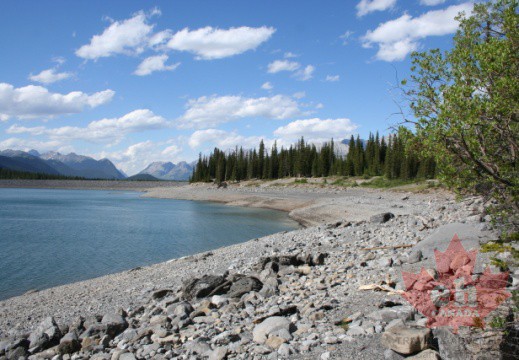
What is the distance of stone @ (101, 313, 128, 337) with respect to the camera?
33.8 feet

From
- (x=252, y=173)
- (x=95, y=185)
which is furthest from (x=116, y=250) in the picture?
(x=95, y=185)

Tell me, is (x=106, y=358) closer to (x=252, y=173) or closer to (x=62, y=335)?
(x=62, y=335)

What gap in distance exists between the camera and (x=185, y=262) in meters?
20.0

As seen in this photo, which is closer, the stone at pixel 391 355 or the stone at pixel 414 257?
the stone at pixel 391 355

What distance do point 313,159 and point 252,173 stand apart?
21.8 m

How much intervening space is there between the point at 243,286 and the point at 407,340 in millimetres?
6377

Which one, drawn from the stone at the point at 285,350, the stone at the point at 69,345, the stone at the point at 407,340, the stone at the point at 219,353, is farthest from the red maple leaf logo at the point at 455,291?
the stone at the point at 69,345

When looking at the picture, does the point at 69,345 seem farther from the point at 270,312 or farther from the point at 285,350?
the point at 285,350

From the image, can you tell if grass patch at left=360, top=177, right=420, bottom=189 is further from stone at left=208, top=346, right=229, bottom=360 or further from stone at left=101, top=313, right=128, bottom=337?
stone at left=208, top=346, right=229, bottom=360

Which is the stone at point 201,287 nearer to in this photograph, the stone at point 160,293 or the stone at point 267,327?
the stone at point 160,293

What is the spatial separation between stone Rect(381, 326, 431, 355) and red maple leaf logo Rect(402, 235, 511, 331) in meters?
0.48

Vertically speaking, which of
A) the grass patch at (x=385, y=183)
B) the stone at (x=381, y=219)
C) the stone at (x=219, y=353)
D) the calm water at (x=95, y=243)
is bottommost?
the calm water at (x=95, y=243)

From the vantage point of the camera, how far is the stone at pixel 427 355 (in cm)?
594

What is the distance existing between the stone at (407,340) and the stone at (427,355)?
107mm
